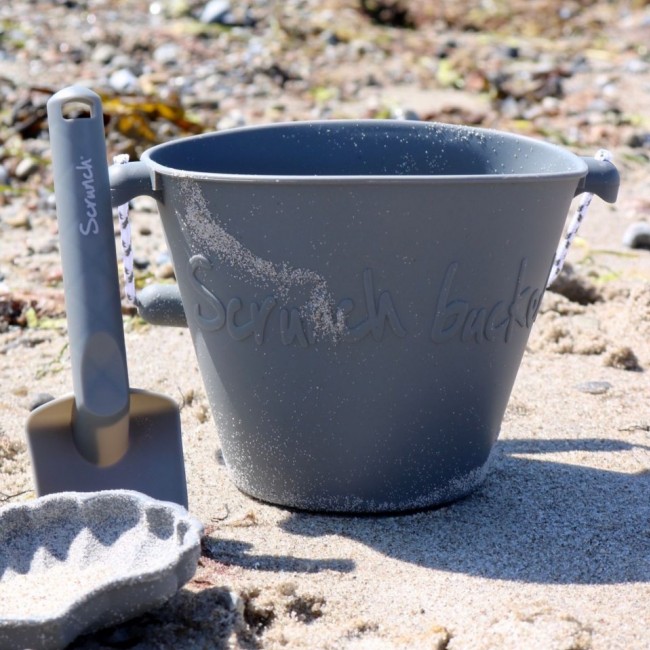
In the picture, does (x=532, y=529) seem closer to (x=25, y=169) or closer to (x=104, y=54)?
(x=25, y=169)

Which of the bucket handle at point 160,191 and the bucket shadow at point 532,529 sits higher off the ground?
the bucket handle at point 160,191

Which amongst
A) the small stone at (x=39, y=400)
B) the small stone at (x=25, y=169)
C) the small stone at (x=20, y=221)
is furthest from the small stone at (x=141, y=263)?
the small stone at (x=25, y=169)

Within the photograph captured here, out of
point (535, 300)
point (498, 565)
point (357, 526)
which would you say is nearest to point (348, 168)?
point (535, 300)

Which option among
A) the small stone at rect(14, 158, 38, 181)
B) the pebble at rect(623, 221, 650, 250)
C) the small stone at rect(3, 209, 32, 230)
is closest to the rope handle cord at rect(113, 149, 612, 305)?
the pebble at rect(623, 221, 650, 250)

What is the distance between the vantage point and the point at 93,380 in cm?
188

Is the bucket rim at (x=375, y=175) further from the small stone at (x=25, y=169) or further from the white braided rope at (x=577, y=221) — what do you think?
the small stone at (x=25, y=169)

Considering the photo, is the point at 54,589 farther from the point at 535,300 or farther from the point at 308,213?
the point at 535,300

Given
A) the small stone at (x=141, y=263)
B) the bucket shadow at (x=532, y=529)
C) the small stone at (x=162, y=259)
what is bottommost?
the small stone at (x=141, y=263)

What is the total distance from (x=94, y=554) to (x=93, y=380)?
34cm

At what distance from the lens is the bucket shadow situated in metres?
1.81

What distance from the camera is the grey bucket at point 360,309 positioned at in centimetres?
176

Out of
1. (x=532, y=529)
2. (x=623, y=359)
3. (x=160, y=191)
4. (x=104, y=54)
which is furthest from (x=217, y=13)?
(x=532, y=529)

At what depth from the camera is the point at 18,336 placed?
3.03 meters

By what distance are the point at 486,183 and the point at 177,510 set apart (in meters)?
0.73
